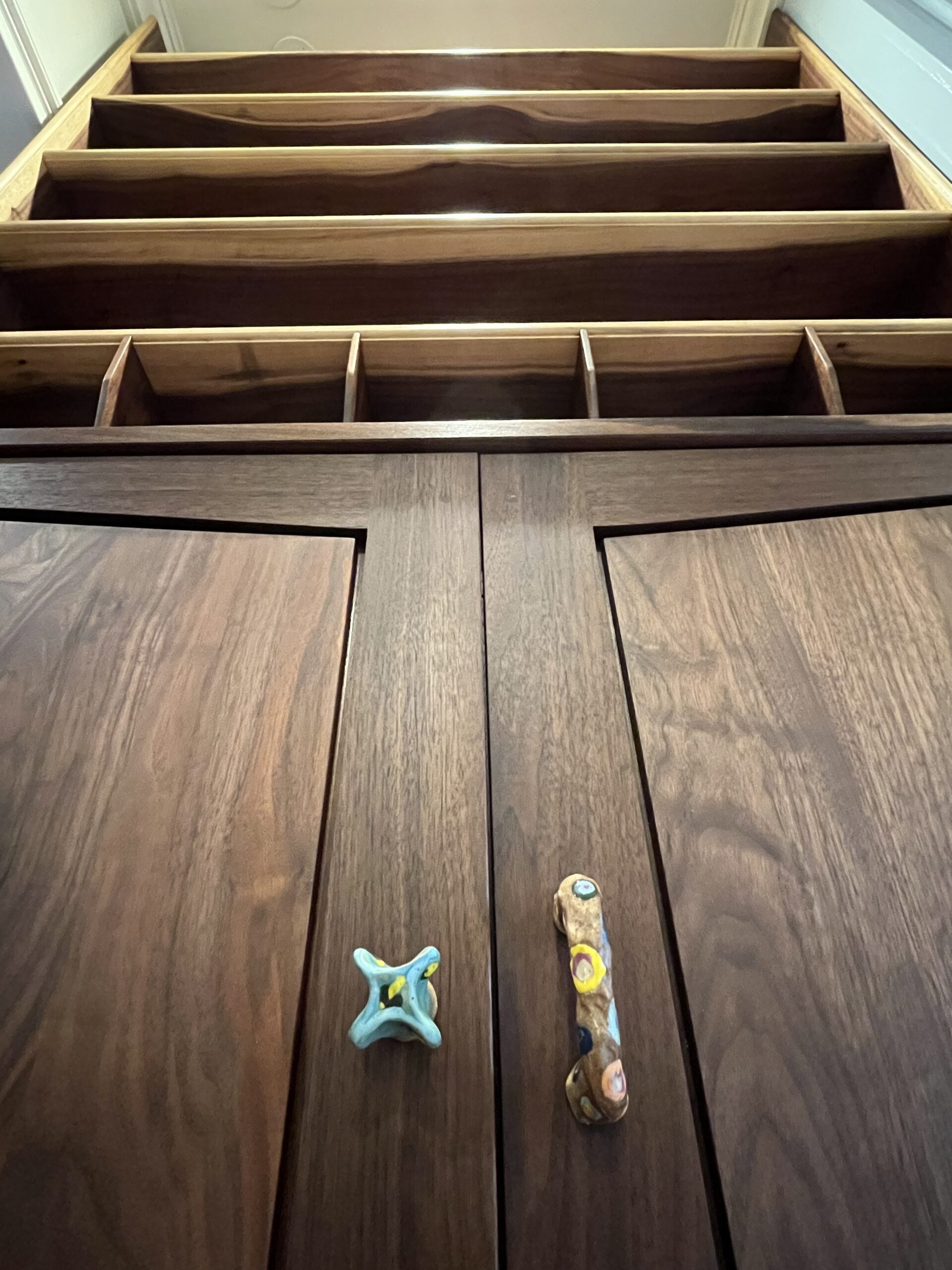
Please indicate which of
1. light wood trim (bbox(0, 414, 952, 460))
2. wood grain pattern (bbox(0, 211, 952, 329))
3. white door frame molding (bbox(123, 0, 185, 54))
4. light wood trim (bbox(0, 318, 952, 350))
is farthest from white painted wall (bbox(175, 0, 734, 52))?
light wood trim (bbox(0, 414, 952, 460))

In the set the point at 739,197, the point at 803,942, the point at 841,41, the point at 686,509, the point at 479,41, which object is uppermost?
the point at 479,41

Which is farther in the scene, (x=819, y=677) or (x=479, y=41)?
(x=479, y=41)

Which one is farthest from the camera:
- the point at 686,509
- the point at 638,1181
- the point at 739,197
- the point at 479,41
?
the point at 479,41

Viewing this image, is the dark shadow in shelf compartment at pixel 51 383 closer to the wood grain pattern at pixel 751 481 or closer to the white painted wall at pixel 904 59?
the wood grain pattern at pixel 751 481

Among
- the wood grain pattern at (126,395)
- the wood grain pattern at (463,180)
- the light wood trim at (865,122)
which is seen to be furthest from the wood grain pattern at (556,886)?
the light wood trim at (865,122)

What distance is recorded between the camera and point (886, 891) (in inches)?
19.5

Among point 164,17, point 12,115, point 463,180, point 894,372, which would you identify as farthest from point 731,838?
point 164,17

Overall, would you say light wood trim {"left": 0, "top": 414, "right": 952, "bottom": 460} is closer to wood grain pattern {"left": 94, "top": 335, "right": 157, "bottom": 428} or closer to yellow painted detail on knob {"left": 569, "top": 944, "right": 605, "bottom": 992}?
wood grain pattern {"left": 94, "top": 335, "right": 157, "bottom": 428}

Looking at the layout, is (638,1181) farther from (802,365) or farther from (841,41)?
(841,41)

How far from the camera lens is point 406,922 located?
48cm

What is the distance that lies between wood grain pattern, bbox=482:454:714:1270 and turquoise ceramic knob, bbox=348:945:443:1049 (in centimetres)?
5

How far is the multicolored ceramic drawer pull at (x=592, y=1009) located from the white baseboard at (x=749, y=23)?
6.21 feet

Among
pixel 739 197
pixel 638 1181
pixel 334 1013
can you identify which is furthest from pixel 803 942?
pixel 739 197

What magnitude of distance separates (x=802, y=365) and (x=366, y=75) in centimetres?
111
